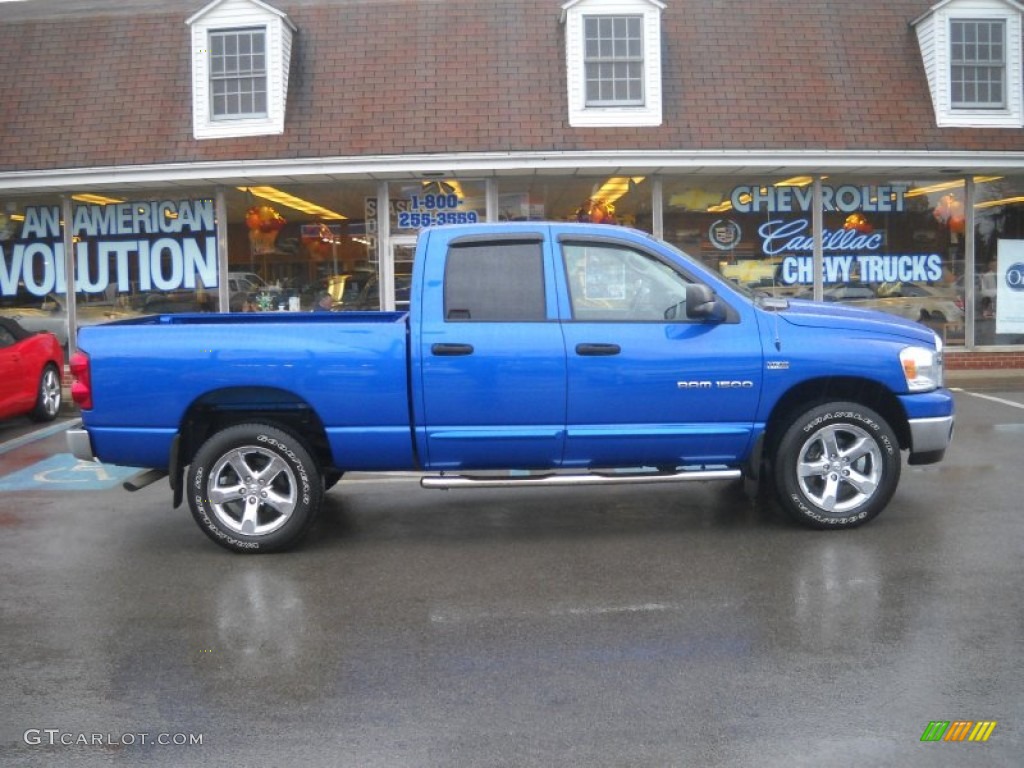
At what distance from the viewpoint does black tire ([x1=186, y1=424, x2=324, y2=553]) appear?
691cm

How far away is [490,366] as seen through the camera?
6.87 m

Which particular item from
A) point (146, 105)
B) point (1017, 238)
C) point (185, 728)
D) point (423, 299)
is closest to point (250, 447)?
point (423, 299)

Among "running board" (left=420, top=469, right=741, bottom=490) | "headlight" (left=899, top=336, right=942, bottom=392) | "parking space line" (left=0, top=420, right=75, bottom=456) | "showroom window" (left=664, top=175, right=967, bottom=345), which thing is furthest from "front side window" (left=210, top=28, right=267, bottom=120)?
"headlight" (left=899, top=336, right=942, bottom=392)

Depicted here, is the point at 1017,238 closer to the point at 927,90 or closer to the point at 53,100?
the point at 927,90

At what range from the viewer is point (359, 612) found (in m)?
5.80

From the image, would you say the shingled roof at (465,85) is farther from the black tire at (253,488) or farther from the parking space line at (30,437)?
the black tire at (253,488)

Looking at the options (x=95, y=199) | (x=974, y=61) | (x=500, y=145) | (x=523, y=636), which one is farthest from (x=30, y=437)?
(x=974, y=61)

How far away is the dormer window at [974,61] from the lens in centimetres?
1641

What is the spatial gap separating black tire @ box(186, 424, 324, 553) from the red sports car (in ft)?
21.5

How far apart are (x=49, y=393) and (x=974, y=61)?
1409 centimetres

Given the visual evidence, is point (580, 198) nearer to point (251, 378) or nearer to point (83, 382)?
point (251, 378)

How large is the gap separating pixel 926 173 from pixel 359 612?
45.6 ft

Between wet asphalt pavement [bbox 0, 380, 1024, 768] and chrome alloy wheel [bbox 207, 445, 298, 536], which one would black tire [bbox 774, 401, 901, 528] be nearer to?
wet asphalt pavement [bbox 0, 380, 1024, 768]

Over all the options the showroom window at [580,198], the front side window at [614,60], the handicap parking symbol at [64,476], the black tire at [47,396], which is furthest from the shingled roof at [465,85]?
the handicap parking symbol at [64,476]
